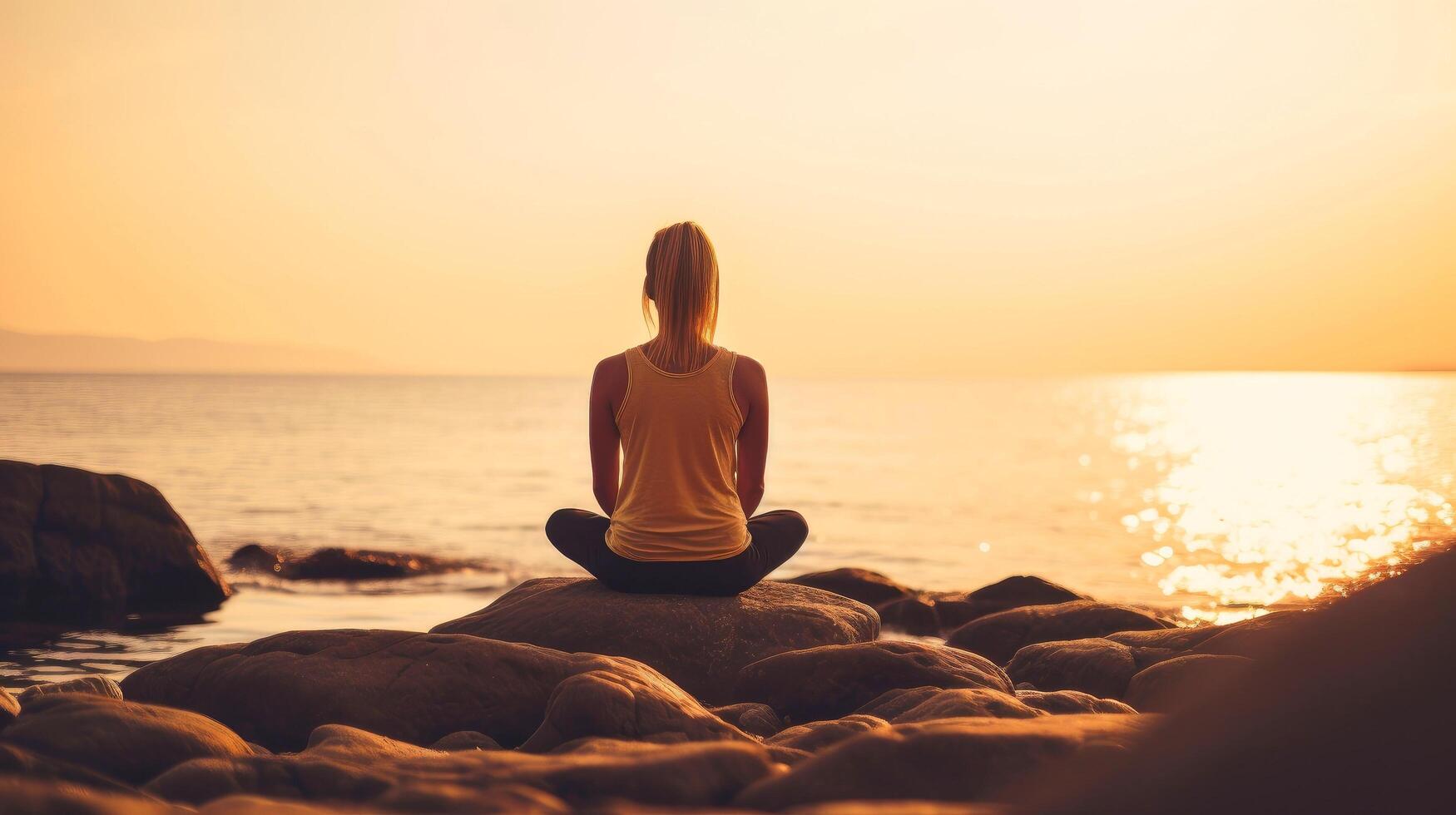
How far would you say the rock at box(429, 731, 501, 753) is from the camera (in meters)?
4.22

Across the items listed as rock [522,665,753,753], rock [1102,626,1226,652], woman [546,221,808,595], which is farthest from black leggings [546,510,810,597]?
rock [522,665,753,753]

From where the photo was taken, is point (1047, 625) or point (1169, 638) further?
point (1047, 625)

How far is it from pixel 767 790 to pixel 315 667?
3161 mm

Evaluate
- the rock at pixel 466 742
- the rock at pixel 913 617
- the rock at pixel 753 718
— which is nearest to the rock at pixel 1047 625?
the rock at pixel 913 617

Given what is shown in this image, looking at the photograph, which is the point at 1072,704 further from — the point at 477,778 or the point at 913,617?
the point at 913,617

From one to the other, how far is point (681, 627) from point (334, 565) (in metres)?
8.67

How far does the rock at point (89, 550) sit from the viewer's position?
927 centimetres

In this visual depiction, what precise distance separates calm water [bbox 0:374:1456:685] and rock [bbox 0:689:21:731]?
3.85 meters

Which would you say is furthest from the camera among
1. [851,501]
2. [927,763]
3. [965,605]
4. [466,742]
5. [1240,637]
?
[851,501]

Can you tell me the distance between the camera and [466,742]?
168 inches

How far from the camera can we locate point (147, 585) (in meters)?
10.0

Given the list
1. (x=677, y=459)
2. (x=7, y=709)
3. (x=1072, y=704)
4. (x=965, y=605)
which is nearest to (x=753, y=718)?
(x=1072, y=704)

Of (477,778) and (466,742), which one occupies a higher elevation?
(477,778)

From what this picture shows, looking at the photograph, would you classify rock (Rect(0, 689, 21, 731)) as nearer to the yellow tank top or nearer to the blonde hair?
the yellow tank top
